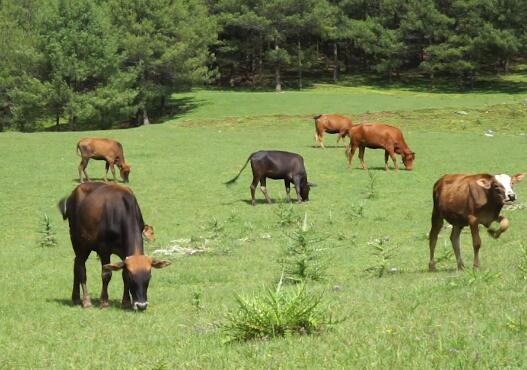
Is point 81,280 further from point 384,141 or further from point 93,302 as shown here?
point 384,141

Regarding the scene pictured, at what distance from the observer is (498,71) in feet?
270

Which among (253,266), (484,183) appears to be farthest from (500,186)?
(253,266)

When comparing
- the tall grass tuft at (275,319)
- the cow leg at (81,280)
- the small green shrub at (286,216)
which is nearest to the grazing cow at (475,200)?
the tall grass tuft at (275,319)

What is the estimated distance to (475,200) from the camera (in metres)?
11.7

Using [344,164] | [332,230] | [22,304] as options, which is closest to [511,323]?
[22,304]

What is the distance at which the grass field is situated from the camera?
679 cm

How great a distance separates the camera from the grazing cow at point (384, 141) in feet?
96.2

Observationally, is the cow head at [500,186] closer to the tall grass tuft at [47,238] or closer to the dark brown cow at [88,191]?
the dark brown cow at [88,191]

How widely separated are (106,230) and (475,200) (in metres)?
6.42

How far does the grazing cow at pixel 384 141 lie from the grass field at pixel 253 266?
0.82 meters

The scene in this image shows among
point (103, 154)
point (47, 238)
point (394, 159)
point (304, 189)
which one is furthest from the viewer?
point (394, 159)

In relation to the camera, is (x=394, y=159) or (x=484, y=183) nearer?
(x=484, y=183)

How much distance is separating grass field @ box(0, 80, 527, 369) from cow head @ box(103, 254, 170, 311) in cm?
22

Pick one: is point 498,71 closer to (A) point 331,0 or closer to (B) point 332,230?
(A) point 331,0
